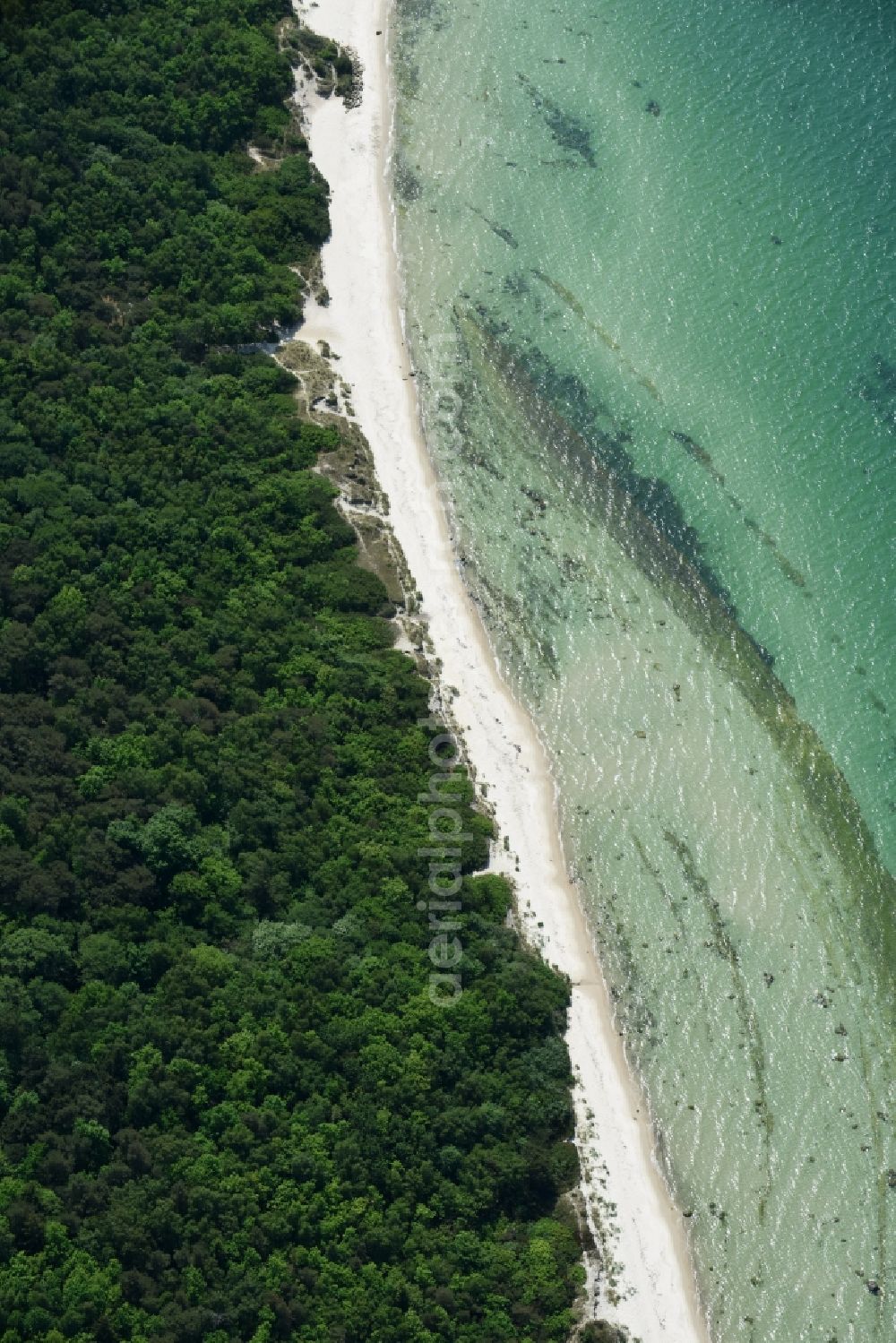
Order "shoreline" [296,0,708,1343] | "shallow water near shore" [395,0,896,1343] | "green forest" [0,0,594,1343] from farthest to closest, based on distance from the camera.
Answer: "shallow water near shore" [395,0,896,1343], "shoreline" [296,0,708,1343], "green forest" [0,0,594,1343]

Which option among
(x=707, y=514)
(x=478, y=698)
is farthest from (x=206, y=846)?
(x=707, y=514)

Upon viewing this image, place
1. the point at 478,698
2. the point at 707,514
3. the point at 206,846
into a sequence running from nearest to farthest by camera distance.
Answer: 1. the point at 206,846
2. the point at 478,698
3. the point at 707,514

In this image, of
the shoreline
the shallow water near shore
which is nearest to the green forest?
the shoreline

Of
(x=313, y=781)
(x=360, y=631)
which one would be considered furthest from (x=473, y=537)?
(x=313, y=781)

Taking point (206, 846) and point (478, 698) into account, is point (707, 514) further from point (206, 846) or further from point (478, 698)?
point (206, 846)

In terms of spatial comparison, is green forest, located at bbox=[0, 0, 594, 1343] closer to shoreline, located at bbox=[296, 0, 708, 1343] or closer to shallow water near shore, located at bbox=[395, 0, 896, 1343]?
shoreline, located at bbox=[296, 0, 708, 1343]

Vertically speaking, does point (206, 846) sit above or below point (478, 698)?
below

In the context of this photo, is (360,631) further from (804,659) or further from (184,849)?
(804,659)
